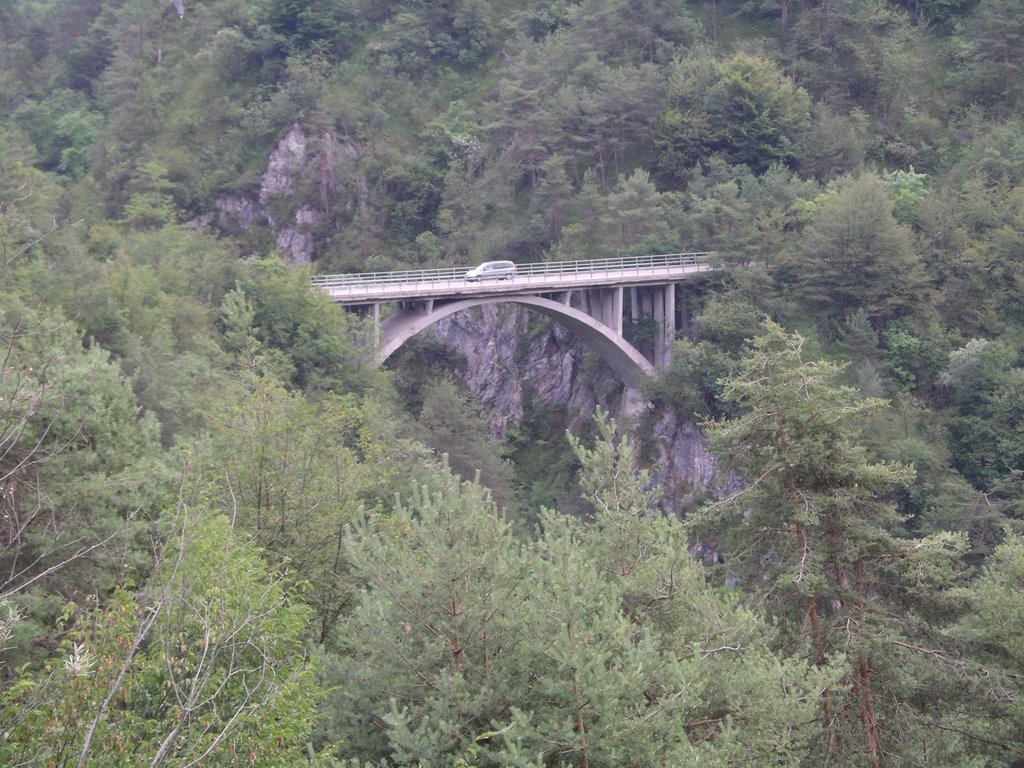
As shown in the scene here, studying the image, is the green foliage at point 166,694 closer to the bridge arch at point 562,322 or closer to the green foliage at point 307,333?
the green foliage at point 307,333

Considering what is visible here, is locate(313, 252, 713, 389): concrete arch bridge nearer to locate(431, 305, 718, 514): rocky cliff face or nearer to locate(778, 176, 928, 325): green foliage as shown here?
locate(431, 305, 718, 514): rocky cliff face

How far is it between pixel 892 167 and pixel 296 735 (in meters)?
36.2

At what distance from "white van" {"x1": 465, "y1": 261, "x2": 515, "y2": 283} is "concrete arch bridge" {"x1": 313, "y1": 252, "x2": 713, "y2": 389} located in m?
0.08

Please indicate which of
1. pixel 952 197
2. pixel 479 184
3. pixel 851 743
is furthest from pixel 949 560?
pixel 479 184

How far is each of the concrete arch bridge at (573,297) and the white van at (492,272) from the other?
0.08 m

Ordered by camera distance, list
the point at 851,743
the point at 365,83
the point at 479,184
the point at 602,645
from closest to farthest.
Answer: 1. the point at 602,645
2. the point at 851,743
3. the point at 479,184
4. the point at 365,83

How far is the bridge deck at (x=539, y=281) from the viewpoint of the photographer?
30016 millimetres

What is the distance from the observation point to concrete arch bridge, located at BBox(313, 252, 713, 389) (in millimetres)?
30250

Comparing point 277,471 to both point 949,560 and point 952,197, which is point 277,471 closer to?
point 949,560

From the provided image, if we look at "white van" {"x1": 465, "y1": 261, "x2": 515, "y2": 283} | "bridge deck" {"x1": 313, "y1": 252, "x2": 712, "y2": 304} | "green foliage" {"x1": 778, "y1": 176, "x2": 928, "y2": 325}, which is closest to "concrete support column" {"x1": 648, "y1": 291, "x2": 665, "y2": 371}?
"bridge deck" {"x1": 313, "y1": 252, "x2": 712, "y2": 304}

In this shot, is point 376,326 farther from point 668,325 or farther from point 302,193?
point 302,193

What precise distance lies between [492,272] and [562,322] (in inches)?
127

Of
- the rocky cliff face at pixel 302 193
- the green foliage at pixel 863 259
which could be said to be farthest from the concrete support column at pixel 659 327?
the rocky cliff face at pixel 302 193

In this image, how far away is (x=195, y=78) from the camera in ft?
169
